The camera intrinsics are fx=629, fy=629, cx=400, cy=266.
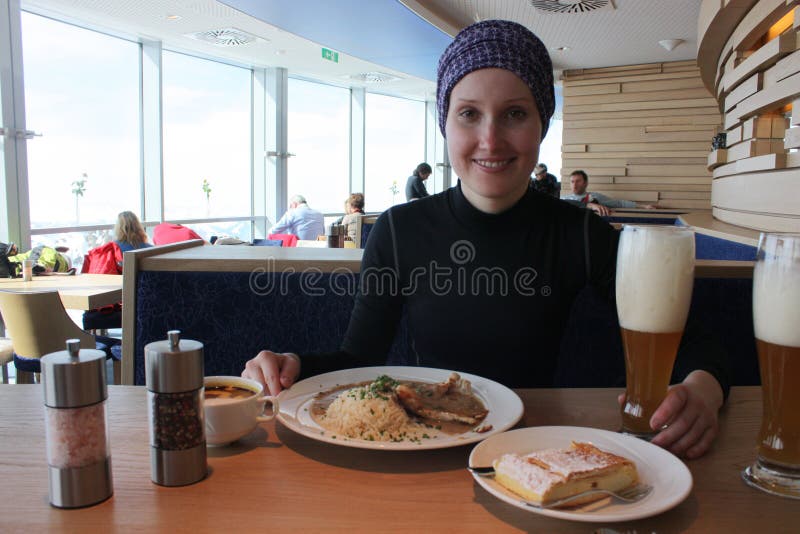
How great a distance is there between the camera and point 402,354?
6.66ft

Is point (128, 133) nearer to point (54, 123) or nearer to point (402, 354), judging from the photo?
point (54, 123)

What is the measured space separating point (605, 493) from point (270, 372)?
0.63 metres

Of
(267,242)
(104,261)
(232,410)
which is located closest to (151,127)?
(267,242)

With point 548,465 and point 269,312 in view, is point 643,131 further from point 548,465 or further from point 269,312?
point 548,465

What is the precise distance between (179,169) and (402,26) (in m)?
4.25

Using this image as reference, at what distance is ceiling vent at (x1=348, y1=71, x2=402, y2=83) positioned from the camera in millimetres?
12422

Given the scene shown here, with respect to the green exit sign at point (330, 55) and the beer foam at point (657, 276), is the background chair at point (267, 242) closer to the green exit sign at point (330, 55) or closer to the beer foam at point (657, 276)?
the green exit sign at point (330, 55)

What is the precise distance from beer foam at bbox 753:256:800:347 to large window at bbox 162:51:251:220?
32.7 feet

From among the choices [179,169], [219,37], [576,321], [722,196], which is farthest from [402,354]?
[179,169]

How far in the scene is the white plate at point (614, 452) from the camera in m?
0.72

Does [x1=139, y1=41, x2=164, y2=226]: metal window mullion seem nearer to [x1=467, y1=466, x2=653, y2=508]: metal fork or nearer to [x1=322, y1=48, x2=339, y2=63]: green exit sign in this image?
[x1=322, y1=48, x2=339, y2=63]: green exit sign

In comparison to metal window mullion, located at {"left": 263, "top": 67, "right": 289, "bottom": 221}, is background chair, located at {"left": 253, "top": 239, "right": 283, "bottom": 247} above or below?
below

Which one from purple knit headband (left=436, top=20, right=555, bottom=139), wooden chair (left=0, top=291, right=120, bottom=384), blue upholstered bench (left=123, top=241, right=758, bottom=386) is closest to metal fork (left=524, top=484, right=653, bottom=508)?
purple knit headband (left=436, top=20, right=555, bottom=139)

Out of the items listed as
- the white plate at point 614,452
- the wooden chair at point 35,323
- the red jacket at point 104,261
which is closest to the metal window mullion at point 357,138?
the red jacket at point 104,261
